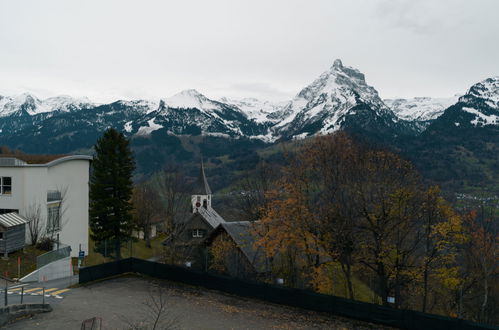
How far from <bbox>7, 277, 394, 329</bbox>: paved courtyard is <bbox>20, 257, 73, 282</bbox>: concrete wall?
5.67m

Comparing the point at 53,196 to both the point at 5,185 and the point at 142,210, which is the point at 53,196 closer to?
the point at 5,185

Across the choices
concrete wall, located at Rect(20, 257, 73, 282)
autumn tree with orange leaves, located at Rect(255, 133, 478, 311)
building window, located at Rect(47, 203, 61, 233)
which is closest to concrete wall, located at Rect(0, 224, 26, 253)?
concrete wall, located at Rect(20, 257, 73, 282)

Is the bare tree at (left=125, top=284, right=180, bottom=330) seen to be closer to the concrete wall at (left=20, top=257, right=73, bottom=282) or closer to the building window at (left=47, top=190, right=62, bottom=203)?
the concrete wall at (left=20, top=257, right=73, bottom=282)

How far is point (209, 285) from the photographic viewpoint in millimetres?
33750

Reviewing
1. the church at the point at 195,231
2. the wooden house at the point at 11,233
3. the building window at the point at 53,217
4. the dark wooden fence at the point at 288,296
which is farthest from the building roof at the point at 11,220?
the church at the point at 195,231

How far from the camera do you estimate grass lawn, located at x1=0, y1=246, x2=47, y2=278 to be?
116 feet

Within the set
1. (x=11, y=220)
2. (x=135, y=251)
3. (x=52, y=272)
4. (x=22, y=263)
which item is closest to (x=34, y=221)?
(x=11, y=220)

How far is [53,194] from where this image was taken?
4738 centimetres

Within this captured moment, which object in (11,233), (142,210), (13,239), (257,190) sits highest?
(257,190)

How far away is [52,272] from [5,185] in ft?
38.0

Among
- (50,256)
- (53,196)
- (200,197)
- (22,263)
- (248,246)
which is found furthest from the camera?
(200,197)

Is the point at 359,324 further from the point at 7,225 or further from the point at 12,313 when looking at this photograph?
the point at 7,225

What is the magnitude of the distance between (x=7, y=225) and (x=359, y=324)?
3036cm

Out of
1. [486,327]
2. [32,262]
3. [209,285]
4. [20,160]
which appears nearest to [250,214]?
[209,285]
